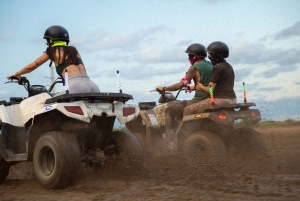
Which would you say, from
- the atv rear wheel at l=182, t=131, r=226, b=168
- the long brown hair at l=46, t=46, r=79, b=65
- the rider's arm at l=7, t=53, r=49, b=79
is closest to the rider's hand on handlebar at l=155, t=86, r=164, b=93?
the atv rear wheel at l=182, t=131, r=226, b=168

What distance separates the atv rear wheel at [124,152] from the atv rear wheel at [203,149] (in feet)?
3.09

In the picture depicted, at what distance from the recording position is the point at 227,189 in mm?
5387

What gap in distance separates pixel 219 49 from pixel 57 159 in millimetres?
3925

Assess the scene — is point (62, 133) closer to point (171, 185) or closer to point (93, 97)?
point (93, 97)

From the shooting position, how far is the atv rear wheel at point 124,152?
6.92 m

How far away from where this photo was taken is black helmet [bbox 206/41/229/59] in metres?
8.43

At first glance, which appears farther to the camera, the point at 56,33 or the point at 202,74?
the point at 202,74

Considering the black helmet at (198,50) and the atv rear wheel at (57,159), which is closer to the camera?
the atv rear wheel at (57,159)

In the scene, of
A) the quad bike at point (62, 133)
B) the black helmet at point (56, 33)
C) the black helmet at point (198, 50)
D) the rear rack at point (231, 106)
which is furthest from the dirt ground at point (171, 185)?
the black helmet at point (198, 50)

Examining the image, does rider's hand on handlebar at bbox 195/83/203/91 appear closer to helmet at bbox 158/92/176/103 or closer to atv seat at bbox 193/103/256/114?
atv seat at bbox 193/103/256/114

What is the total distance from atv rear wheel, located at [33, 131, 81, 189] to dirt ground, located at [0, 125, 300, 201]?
0.49ft

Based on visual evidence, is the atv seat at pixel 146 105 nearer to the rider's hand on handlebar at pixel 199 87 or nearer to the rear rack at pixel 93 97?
the rider's hand on handlebar at pixel 199 87

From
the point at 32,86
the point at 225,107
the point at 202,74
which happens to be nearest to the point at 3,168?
the point at 32,86

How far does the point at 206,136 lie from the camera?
304 inches
